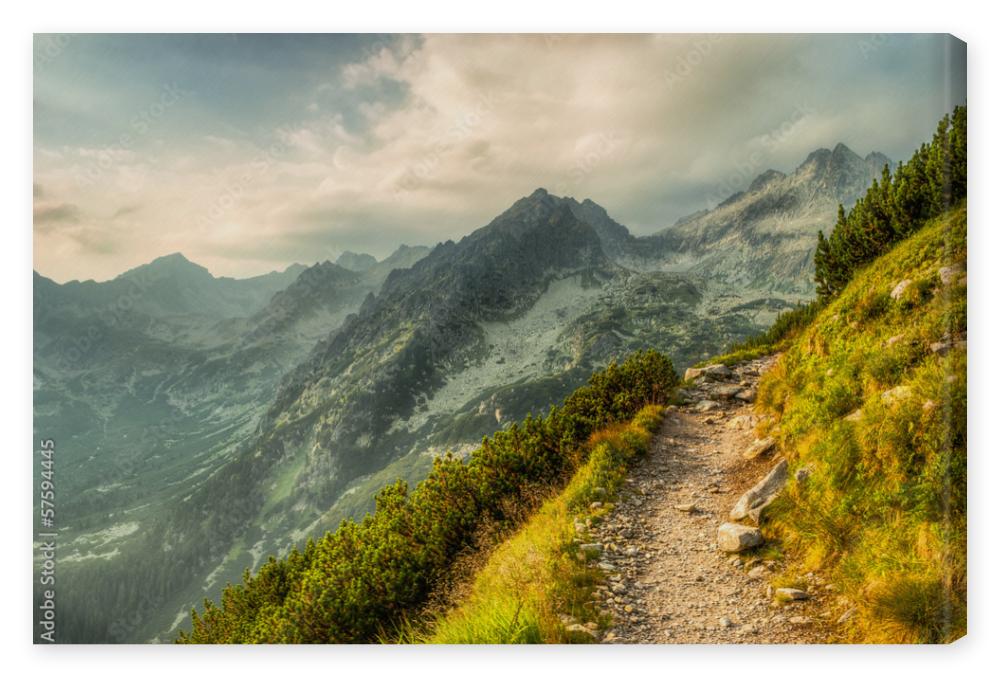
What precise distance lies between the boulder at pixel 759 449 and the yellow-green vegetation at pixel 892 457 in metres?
0.18

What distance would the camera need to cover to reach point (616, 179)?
10031 millimetres

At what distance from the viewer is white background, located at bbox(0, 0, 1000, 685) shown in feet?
20.0

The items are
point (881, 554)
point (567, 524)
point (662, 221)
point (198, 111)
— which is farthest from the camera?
point (662, 221)

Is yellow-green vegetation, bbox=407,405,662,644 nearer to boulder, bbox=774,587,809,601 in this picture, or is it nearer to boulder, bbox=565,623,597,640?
boulder, bbox=565,623,597,640

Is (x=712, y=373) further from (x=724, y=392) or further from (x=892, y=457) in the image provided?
(x=892, y=457)

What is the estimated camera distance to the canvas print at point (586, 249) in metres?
5.38

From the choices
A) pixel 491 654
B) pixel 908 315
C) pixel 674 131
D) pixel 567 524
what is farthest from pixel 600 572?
pixel 674 131

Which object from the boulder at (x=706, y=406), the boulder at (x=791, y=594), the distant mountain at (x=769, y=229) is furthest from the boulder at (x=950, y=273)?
the boulder at (x=791, y=594)

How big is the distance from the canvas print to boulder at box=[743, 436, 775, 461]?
0.45 ft

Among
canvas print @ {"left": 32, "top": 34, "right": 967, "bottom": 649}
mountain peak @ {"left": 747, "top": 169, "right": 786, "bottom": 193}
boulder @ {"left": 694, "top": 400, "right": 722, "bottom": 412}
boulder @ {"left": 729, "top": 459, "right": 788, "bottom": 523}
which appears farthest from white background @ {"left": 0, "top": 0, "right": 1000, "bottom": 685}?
boulder @ {"left": 694, "top": 400, "right": 722, "bottom": 412}

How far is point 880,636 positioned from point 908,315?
450 cm

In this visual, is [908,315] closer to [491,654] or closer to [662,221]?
[662,221]

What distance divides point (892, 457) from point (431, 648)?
5.72m

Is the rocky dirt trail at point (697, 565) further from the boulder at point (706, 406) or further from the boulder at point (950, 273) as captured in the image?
the boulder at point (950, 273)
